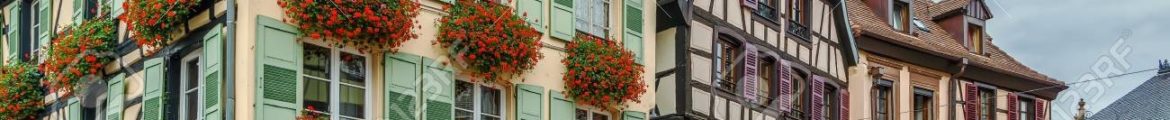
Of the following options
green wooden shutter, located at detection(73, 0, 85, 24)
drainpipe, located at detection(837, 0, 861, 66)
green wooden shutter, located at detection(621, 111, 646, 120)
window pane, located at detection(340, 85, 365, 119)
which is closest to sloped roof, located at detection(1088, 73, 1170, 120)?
drainpipe, located at detection(837, 0, 861, 66)

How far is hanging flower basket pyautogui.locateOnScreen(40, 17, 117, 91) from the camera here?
23.2 metres

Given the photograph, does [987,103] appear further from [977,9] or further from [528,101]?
[528,101]

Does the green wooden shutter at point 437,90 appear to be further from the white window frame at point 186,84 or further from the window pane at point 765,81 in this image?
the window pane at point 765,81

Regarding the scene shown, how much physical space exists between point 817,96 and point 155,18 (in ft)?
30.9

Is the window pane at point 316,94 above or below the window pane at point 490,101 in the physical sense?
below

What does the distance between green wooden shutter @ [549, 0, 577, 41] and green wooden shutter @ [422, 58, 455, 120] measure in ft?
4.78

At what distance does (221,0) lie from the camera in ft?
70.9

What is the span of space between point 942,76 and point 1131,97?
16742 mm

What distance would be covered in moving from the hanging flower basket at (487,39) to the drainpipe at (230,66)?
205 centimetres

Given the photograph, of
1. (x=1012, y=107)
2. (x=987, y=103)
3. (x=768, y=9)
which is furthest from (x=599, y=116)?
(x=1012, y=107)

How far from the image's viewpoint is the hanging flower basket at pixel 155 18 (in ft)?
71.7

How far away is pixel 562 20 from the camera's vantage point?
24.1 meters

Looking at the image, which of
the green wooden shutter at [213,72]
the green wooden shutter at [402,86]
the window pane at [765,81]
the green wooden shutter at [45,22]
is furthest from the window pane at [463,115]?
the window pane at [765,81]

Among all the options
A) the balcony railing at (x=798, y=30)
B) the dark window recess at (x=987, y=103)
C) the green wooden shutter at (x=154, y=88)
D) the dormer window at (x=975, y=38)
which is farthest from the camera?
Answer: the dormer window at (x=975, y=38)
